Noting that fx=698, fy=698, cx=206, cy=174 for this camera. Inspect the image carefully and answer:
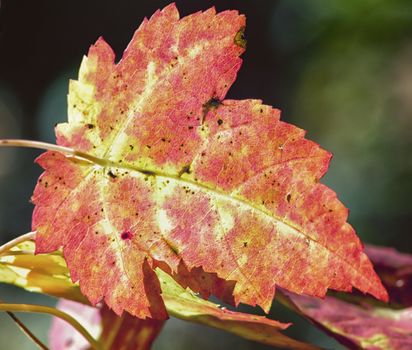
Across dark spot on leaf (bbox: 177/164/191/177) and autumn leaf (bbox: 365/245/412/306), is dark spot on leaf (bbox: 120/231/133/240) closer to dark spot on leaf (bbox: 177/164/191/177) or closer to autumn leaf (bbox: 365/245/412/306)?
dark spot on leaf (bbox: 177/164/191/177)

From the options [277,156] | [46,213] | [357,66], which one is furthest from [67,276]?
[357,66]

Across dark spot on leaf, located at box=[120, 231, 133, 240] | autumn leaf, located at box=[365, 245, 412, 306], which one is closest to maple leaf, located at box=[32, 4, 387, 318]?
dark spot on leaf, located at box=[120, 231, 133, 240]

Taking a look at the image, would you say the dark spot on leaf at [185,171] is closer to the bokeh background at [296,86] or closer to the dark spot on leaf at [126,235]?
the dark spot on leaf at [126,235]

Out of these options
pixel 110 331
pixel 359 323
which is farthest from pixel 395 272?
pixel 110 331

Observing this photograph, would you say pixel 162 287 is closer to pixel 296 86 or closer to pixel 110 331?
pixel 110 331

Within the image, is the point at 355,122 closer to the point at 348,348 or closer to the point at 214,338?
the point at 214,338

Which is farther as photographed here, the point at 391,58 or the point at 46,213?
the point at 391,58

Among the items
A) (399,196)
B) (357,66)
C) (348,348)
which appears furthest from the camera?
(357,66)
